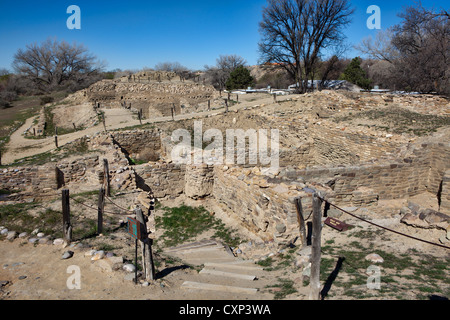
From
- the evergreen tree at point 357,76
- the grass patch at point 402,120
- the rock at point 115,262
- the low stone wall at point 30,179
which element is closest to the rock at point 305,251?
the rock at point 115,262

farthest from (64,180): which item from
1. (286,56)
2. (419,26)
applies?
(419,26)

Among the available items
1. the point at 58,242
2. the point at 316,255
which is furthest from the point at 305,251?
the point at 58,242

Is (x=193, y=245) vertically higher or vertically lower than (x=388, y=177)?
lower

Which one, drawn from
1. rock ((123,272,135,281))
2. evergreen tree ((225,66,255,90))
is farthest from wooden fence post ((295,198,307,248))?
evergreen tree ((225,66,255,90))

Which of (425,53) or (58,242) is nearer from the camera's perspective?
(58,242)

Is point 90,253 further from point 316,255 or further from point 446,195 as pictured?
point 446,195

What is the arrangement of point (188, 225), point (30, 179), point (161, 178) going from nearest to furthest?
1. point (188, 225)
2. point (161, 178)
3. point (30, 179)

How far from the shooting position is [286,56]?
86.9 feet

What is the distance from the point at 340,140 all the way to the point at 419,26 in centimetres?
1552

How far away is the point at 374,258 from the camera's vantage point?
486cm

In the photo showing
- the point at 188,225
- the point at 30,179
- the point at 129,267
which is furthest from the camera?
the point at 30,179

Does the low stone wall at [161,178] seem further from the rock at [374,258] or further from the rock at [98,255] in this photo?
the rock at [374,258]

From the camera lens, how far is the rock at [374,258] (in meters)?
4.80

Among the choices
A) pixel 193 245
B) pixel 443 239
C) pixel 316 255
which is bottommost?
pixel 193 245
